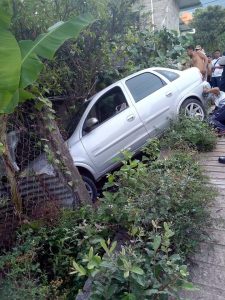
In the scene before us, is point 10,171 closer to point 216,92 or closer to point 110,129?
point 110,129

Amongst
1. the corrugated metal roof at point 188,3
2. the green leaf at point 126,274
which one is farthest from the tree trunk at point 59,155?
the corrugated metal roof at point 188,3

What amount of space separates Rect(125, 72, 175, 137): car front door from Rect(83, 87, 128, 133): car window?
236 millimetres

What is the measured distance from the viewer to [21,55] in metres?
4.09

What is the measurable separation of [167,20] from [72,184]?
12.8m

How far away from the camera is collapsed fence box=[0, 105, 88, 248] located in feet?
15.1

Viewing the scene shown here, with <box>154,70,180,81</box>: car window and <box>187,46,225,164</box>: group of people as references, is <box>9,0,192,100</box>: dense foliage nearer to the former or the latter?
<box>187,46,225,164</box>: group of people

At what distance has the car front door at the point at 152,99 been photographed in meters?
6.67

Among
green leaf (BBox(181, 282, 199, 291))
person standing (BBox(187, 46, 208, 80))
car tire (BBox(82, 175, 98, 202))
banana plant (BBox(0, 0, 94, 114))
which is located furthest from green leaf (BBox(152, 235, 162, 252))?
person standing (BBox(187, 46, 208, 80))

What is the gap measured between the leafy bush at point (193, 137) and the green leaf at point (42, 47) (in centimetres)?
238

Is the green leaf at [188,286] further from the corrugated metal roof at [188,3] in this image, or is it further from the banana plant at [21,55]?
the corrugated metal roof at [188,3]

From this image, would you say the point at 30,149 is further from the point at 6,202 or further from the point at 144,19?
the point at 144,19

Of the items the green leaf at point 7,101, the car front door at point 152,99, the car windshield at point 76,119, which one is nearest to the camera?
the green leaf at point 7,101

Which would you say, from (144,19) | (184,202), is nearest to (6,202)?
(184,202)

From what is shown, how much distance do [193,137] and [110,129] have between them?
1517 mm
